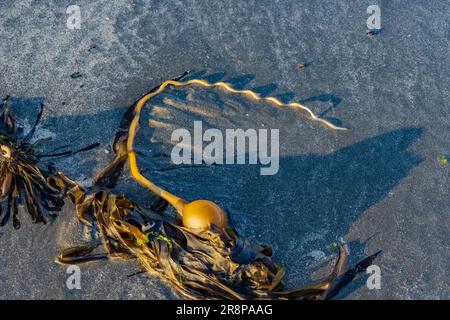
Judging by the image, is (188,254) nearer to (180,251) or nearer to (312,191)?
(180,251)

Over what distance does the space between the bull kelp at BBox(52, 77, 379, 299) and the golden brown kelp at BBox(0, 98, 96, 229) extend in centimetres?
14

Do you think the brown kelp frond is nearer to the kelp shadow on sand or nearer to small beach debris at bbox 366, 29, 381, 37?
the kelp shadow on sand

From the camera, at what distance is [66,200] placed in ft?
10.5

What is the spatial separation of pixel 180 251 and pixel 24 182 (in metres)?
0.96

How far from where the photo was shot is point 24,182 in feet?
10.7

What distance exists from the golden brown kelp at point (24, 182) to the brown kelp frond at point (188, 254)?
0.66 ft

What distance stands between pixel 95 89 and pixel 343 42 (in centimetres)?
→ 163

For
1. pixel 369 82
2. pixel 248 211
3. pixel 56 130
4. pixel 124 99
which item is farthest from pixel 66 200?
pixel 369 82

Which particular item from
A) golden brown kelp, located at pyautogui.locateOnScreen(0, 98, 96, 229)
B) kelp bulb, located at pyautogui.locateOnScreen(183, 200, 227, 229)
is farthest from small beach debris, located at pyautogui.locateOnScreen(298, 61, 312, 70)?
golden brown kelp, located at pyautogui.locateOnScreen(0, 98, 96, 229)

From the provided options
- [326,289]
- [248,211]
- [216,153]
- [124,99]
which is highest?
[124,99]

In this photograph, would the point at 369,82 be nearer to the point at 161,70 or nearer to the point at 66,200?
the point at 161,70

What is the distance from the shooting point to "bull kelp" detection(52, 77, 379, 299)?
2920mm

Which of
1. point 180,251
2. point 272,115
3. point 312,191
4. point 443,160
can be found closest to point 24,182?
point 180,251

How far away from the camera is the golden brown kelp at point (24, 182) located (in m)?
3.17
